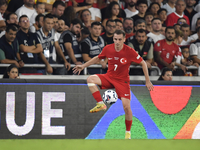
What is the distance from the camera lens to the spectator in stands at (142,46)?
29.8ft

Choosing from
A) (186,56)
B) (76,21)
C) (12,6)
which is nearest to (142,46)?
(186,56)

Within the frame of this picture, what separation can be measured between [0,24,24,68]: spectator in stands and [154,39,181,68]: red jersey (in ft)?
12.5

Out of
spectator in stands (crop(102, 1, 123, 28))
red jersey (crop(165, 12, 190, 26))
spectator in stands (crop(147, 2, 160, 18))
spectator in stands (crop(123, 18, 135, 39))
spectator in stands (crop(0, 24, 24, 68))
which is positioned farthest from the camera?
red jersey (crop(165, 12, 190, 26))

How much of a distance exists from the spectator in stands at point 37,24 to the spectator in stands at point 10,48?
0.81 metres

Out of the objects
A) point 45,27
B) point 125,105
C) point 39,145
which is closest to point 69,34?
point 45,27

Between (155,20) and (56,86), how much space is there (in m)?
4.36

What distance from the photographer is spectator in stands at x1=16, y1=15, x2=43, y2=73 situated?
847 centimetres

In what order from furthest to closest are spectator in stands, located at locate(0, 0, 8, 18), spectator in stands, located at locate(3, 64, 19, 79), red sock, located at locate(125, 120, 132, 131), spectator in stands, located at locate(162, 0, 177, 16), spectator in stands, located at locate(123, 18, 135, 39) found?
1. spectator in stands, located at locate(162, 0, 177, 16)
2. spectator in stands, located at locate(123, 18, 135, 39)
3. spectator in stands, located at locate(0, 0, 8, 18)
4. spectator in stands, located at locate(3, 64, 19, 79)
5. red sock, located at locate(125, 120, 132, 131)

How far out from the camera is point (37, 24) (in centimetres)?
923

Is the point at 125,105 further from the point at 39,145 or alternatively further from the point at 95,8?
the point at 95,8

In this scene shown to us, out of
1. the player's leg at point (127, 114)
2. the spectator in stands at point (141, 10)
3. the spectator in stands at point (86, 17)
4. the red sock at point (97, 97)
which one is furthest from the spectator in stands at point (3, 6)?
the player's leg at point (127, 114)

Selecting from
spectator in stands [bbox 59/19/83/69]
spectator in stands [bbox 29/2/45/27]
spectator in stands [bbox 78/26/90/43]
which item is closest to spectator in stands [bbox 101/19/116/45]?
spectator in stands [bbox 78/26/90/43]

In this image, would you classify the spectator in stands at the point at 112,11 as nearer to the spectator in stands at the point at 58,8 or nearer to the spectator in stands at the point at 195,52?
the spectator in stands at the point at 58,8

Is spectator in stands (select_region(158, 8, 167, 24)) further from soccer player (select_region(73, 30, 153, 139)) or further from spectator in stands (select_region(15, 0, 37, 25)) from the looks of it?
soccer player (select_region(73, 30, 153, 139))
